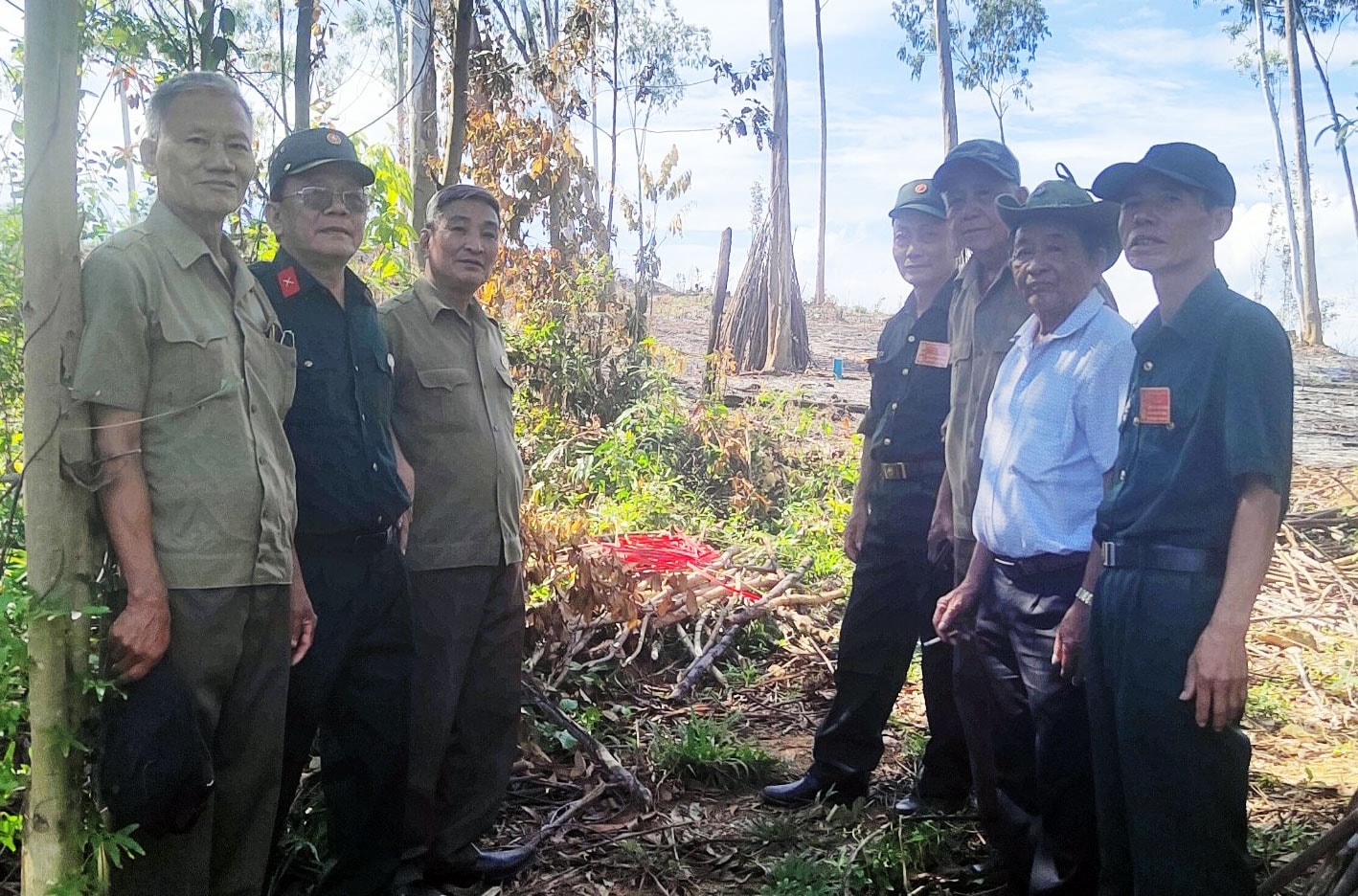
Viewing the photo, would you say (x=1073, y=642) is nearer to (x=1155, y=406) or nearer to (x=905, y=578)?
(x=1155, y=406)

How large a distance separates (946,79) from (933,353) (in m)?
15.4

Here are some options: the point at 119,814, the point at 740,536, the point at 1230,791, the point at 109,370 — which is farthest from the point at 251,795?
the point at 740,536

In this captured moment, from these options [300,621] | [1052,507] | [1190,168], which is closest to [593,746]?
[300,621]

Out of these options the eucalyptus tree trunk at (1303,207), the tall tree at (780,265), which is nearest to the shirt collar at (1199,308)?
the tall tree at (780,265)

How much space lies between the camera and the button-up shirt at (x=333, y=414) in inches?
104

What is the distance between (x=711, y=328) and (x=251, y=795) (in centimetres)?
1194

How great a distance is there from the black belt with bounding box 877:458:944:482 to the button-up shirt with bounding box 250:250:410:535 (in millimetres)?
1835

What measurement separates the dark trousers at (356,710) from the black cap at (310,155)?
1.05 m

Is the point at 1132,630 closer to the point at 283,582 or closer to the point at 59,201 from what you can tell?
the point at 283,582

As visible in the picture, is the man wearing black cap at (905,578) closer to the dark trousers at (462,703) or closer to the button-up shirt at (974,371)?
the button-up shirt at (974,371)

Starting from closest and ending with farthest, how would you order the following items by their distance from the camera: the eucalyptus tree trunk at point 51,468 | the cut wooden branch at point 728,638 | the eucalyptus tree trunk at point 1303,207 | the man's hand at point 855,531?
the eucalyptus tree trunk at point 51,468, the man's hand at point 855,531, the cut wooden branch at point 728,638, the eucalyptus tree trunk at point 1303,207

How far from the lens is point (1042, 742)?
277 cm

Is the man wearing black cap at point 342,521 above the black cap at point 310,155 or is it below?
below

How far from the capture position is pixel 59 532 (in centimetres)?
192
